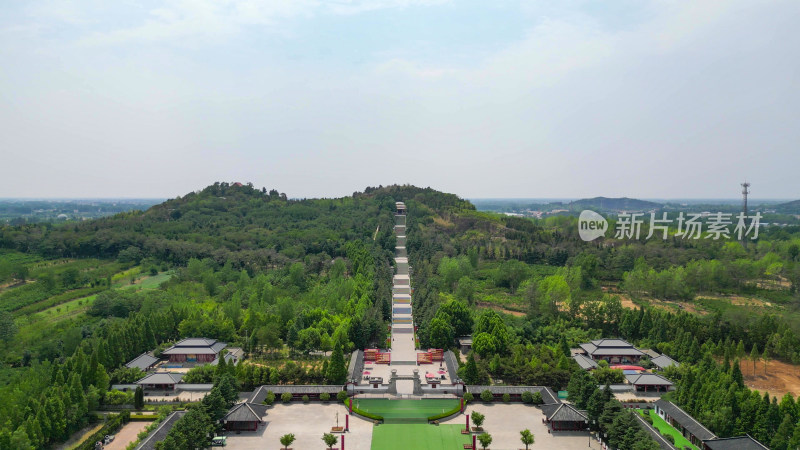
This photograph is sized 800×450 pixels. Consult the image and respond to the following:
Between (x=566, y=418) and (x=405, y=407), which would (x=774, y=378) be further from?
(x=405, y=407)

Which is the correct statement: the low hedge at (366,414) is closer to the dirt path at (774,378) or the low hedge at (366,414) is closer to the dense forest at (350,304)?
the dense forest at (350,304)

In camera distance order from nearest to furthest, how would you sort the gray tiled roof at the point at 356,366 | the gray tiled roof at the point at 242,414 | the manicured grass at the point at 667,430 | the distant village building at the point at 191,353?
the manicured grass at the point at 667,430 → the gray tiled roof at the point at 242,414 → the gray tiled roof at the point at 356,366 → the distant village building at the point at 191,353

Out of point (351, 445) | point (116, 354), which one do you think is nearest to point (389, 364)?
point (351, 445)

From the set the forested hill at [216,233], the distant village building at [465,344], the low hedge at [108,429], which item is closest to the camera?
the low hedge at [108,429]

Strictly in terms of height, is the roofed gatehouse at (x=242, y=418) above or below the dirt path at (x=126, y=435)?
above

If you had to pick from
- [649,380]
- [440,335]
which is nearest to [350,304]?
[440,335]

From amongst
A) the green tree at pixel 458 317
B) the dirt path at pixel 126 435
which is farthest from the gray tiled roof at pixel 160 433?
the green tree at pixel 458 317

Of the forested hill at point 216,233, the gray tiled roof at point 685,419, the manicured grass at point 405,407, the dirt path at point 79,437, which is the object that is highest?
the forested hill at point 216,233

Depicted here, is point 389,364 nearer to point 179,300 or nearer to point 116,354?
point 116,354
